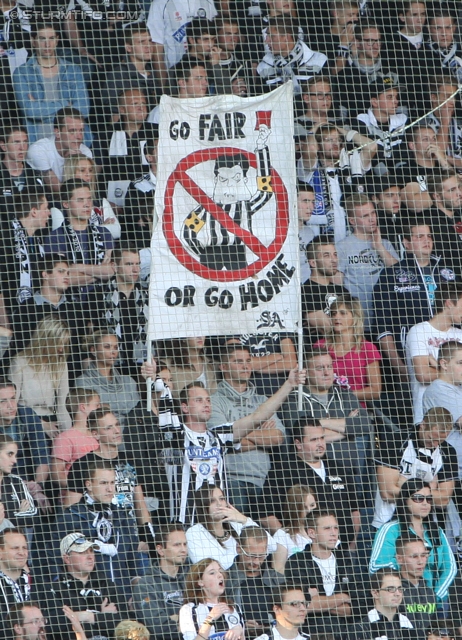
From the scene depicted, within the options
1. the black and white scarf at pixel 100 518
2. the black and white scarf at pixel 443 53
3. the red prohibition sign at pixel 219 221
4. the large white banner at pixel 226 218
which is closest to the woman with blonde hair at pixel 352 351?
the large white banner at pixel 226 218

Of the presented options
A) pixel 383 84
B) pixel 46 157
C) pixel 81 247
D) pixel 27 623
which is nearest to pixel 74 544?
pixel 27 623

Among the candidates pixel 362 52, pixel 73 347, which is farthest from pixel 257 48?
pixel 73 347

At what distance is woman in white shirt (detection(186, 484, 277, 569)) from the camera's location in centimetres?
630

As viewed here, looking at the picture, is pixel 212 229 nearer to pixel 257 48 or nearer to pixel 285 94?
pixel 285 94

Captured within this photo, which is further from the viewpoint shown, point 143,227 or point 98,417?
point 143,227

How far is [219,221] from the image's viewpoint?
6816 mm

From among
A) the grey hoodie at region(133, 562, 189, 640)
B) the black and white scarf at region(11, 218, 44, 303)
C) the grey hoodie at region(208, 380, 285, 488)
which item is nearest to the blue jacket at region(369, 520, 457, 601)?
the grey hoodie at region(208, 380, 285, 488)

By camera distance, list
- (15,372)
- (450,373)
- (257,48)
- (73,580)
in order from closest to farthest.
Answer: (73,580) → (15,372) → (450,373) → (257,48)

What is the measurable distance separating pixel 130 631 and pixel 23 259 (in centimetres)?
201

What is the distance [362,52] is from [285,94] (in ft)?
3.52

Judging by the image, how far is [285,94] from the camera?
6789mm

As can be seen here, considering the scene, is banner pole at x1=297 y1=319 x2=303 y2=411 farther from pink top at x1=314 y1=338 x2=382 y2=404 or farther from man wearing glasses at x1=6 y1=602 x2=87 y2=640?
man wearing glasses at x1=6 y1=602 x2=87 y2=640

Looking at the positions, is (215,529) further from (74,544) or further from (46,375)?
(46,375)

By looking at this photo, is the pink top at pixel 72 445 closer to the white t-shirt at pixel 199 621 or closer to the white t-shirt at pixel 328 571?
the white t-shirt at pixel 199 621
